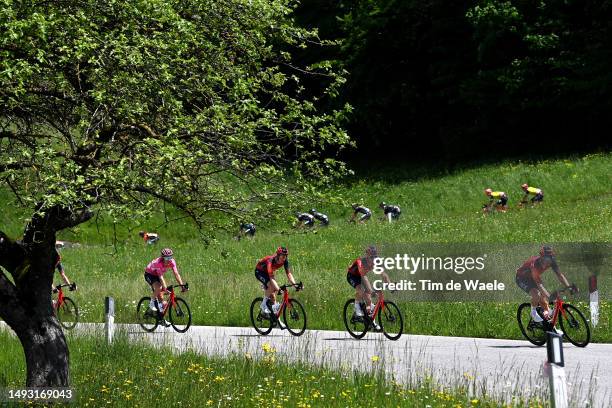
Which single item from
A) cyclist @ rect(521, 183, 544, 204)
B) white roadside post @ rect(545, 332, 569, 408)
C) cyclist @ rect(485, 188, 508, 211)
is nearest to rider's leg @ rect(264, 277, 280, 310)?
white roadside post @ rect(545, 332, 569, 408)

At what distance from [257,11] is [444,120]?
1739 inches

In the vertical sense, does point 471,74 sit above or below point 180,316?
above

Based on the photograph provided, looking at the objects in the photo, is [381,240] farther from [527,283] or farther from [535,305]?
[535,305]

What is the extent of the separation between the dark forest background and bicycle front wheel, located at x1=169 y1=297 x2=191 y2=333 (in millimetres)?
28112

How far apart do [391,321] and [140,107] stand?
9.50 metres

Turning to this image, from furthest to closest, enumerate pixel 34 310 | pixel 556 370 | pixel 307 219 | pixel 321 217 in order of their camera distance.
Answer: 1. pixel 321 217
2. pixel 307 219
3. pixel 34 310
4. pixel 556 370

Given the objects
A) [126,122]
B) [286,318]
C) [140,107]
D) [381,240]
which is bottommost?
[286,318]

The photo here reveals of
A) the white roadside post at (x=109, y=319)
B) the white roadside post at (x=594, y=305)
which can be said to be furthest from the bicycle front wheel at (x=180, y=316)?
the white roadside post at (x=594, y=305)

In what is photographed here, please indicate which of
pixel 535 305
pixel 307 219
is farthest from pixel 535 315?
pixel 307 219

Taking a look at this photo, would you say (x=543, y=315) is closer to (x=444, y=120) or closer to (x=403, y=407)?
(x=403, y=407)

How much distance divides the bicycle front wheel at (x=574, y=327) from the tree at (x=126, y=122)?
6.44 metres

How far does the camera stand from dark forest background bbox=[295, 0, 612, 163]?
148ft

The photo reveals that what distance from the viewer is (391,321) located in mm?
17328

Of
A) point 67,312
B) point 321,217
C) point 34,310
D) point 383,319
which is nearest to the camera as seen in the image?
point 34,310
